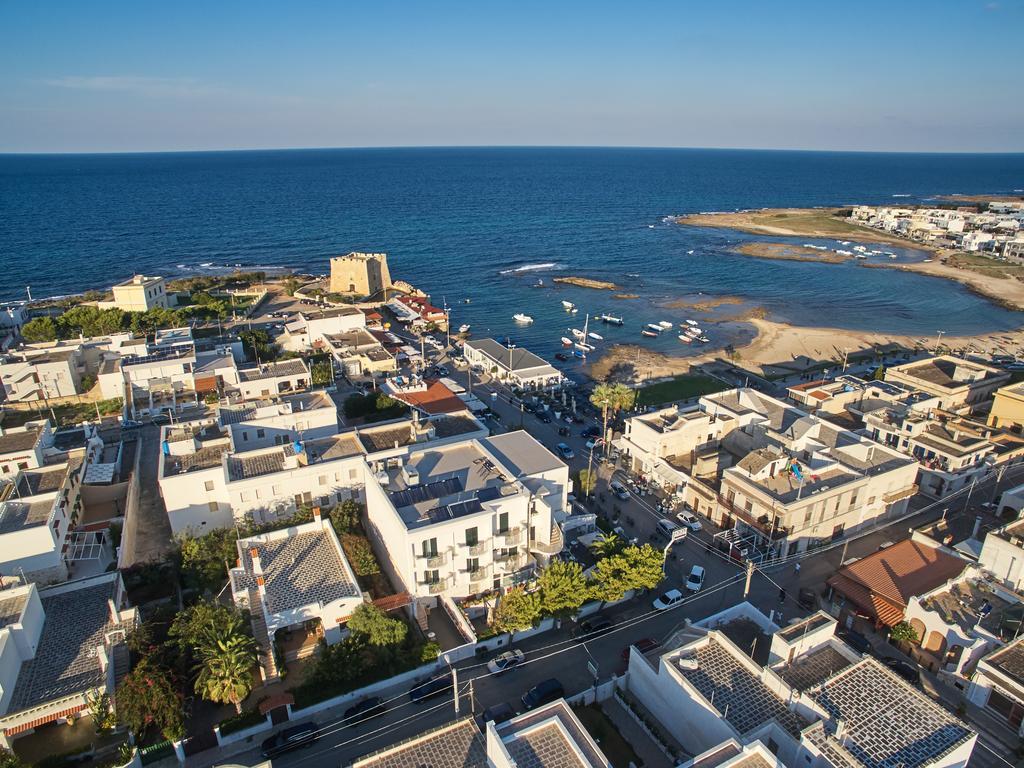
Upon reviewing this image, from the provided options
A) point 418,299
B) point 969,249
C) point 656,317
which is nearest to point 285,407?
point 418,299

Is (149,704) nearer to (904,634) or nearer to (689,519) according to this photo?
(689,519)

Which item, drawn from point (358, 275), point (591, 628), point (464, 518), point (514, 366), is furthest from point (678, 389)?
point (358, 275)

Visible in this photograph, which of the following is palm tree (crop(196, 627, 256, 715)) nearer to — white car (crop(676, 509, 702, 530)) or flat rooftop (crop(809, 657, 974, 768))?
flat rooftop (crop(809, 657, 974, 768))

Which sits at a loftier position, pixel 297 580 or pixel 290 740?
pixel 297 580

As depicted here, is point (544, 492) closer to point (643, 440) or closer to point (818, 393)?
point (643, 440)

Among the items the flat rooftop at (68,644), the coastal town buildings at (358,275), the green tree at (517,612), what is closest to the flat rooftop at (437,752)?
the green tree at (517,612)
